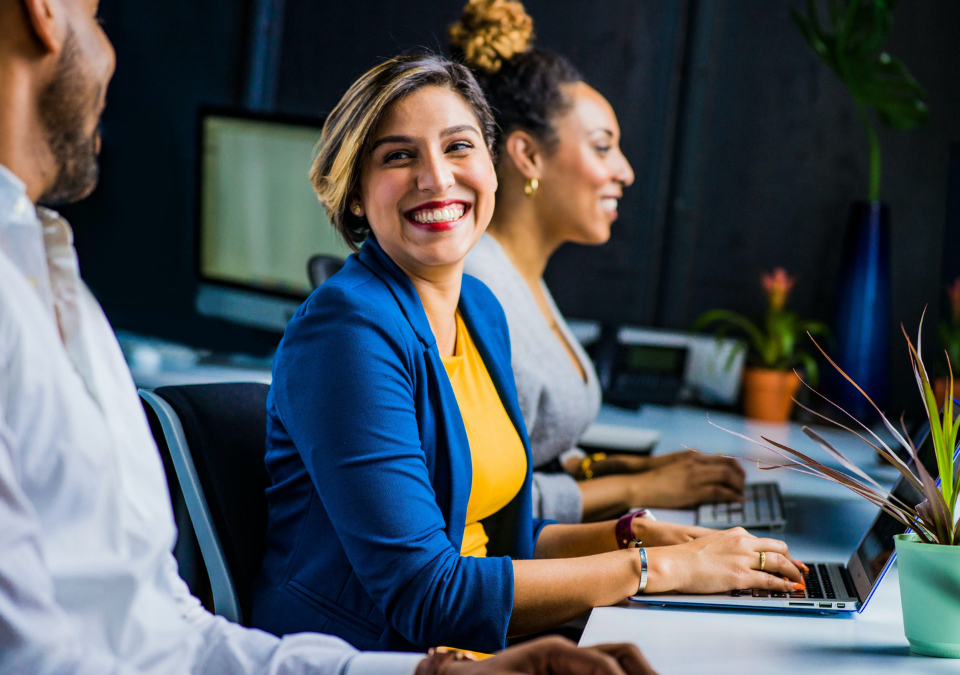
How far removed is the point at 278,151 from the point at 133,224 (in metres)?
0.90

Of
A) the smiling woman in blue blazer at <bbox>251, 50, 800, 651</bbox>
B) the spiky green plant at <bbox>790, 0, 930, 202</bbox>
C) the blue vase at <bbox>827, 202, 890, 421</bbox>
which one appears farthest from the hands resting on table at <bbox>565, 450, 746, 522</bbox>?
the spiky green plant at <bbox>790, 0, 930, 202</bbox>

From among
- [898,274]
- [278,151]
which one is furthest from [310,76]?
[898,274]

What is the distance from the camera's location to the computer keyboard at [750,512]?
4.55ft

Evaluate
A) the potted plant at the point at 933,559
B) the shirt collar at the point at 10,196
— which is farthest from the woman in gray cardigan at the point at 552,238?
the shirt collar at the point at 10,196

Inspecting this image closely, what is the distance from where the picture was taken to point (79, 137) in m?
0.68

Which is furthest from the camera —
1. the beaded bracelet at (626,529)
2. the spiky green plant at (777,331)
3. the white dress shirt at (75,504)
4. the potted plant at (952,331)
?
the spiky green plant at (777,331)

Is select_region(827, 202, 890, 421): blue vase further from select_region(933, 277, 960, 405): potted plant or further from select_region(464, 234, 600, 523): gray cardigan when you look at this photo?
select_region(464, 234, 600, 523): gray cardigan

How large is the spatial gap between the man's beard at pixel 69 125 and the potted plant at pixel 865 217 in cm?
213

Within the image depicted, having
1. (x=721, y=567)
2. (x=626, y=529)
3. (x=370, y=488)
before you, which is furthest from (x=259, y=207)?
(x=721, y=567)

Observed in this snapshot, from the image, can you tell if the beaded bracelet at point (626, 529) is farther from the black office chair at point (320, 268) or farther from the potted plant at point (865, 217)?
the potted plant at point (865, 217)

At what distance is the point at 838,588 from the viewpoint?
1076 mm

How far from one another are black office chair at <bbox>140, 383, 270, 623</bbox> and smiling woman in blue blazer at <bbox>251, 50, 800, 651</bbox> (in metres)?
0.03

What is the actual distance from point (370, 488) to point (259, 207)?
1759 mm

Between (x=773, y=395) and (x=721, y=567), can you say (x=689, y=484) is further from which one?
(x=773, y=395)
